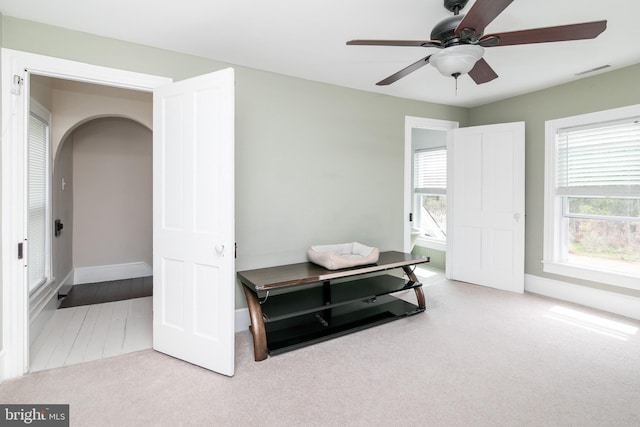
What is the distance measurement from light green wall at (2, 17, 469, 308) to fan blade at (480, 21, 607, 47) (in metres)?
1.92

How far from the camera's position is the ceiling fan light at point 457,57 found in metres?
1.83

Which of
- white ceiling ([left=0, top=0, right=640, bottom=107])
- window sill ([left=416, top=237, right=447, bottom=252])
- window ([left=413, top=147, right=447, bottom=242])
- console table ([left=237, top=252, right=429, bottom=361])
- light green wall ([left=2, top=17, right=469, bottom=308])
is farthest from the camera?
window ([left=413, top=147, right=447, bottom=242])

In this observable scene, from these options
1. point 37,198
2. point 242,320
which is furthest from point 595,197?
point 37,198

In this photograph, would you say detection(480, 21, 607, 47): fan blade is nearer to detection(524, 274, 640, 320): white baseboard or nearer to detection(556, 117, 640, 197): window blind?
detection(556, 117, 640, 197): window blind

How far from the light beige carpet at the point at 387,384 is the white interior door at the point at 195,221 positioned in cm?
25

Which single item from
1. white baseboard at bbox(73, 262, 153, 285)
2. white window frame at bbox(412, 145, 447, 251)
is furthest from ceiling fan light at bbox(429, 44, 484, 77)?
white baseboard at bbox(73, 262, 153, 285)

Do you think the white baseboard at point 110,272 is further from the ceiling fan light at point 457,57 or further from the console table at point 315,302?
the ceiling fan light at point 457,57

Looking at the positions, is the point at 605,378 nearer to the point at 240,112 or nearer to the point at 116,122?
the point at 240,112

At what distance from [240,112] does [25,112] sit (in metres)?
1.53

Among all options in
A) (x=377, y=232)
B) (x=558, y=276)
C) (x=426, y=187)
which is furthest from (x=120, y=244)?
(x=558, y=276)

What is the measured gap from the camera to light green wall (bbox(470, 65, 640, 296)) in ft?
10.8

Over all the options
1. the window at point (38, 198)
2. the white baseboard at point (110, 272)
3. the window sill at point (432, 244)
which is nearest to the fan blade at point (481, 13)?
the window at point (38, 198)

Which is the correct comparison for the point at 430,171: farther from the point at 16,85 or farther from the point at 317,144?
the point at 16,85

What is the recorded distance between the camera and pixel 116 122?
15.2 feet
